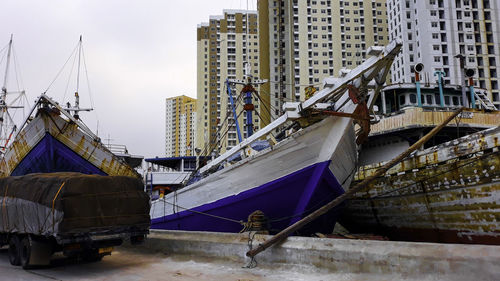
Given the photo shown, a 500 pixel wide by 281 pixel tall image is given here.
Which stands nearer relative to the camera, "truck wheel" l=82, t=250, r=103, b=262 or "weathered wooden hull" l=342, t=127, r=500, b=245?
"weathered wooden hull" l=342, t=127, r=500, b=245

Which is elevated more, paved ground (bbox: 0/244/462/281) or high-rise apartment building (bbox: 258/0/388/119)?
high-rise apartment building (bbox: 258/0/388/119)

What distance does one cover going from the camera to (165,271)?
21.9 ft

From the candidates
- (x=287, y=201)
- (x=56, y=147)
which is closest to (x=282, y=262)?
(x=287, y=201)

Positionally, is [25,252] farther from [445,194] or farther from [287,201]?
[445,194]

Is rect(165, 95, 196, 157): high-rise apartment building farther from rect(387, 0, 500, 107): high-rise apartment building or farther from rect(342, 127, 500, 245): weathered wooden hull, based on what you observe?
rect(342, 127, 500, 245): weathered wooden hull

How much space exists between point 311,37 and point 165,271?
2896 inches

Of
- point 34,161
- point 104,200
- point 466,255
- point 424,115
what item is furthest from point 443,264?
point 34,161

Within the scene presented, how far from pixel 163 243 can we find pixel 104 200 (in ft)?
7.53

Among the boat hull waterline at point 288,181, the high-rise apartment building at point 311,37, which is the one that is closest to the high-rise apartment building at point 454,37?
the high-rise apartment building at point 311,37

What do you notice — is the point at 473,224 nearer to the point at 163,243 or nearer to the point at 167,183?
the point at 163,243

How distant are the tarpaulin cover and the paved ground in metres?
0.74

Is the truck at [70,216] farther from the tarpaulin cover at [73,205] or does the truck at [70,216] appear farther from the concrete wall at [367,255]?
the concrete wall at [367,255]

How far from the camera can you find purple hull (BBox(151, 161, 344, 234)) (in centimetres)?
855

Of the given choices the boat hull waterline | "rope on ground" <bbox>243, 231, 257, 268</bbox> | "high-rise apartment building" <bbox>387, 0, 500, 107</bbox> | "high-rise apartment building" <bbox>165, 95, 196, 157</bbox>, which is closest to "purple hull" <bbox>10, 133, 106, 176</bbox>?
the boat hull waterline
